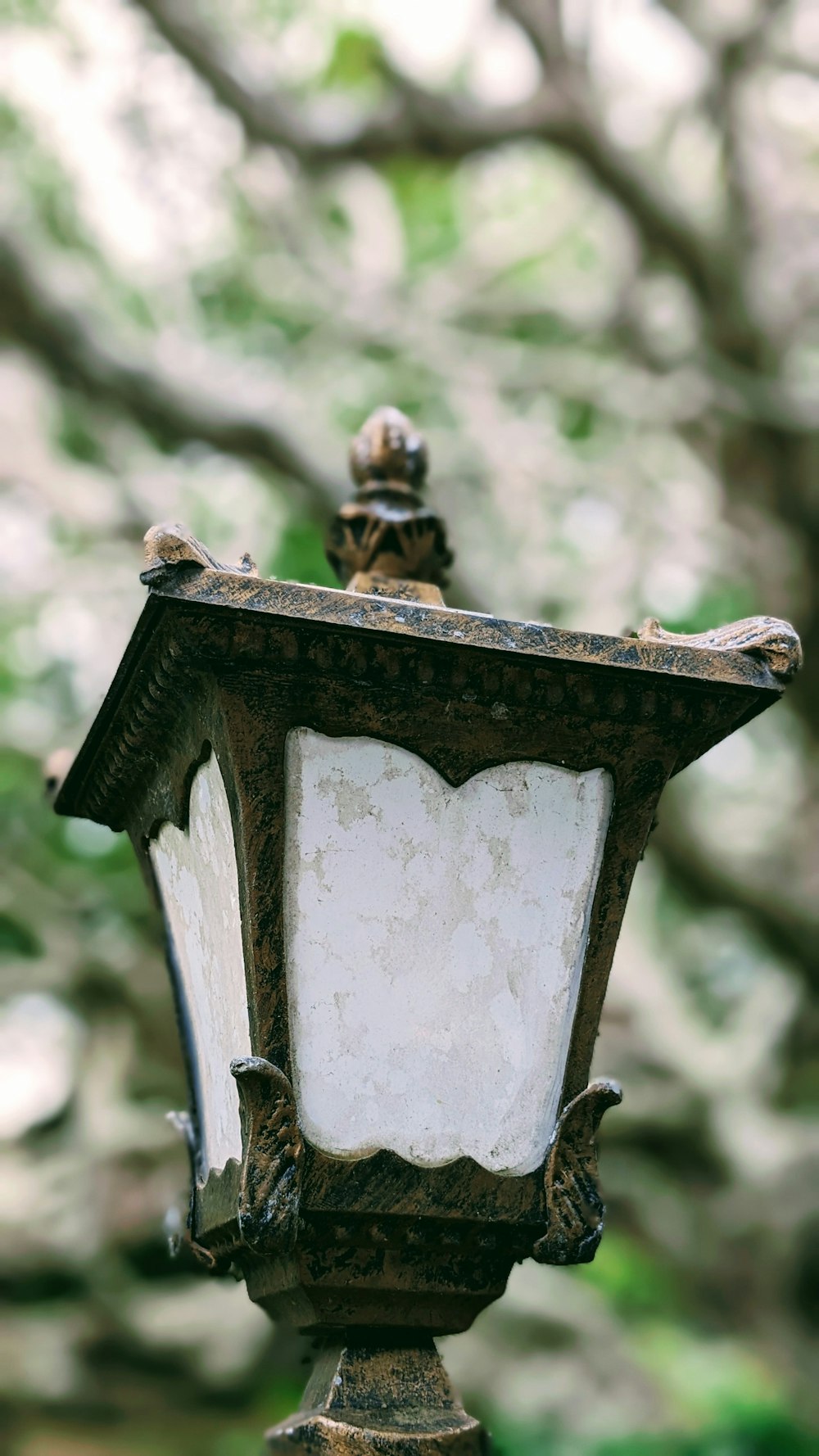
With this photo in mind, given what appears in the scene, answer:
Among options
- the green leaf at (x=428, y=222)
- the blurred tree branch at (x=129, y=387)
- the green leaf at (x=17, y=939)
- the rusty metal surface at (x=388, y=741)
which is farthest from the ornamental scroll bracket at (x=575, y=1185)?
the green leaf at (x=428, y=222)

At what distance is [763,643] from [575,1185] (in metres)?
0.45

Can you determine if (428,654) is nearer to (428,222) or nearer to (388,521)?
(388,521)

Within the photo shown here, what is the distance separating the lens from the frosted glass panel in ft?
3.58

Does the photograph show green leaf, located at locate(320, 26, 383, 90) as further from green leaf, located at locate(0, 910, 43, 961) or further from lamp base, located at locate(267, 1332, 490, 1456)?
lamp base, located at locate(267, 1332, 490, 1456)

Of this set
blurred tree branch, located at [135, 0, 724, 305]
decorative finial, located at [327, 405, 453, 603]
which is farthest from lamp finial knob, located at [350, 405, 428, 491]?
blurred tree branch, located at [135, 0, 724, 305]

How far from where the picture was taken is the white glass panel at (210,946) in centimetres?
113

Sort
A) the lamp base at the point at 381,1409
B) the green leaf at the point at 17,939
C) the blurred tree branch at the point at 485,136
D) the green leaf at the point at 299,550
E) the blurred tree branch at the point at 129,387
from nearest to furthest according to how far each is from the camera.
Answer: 1. the lamp base at the point at 381,1409
2. the blurred tree branch at the point at 129,387
3. the blurred tree branch at the point at 485,136
4. the green leaf at the point at 17,939
5. the green leaf at the point at 299,550

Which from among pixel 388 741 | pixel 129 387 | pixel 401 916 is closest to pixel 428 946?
pixel 401 916

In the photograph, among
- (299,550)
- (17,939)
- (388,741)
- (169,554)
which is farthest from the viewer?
(299,550)

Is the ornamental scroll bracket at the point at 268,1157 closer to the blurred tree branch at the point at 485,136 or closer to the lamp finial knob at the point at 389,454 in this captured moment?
the lamp finial knob at the point at 389,454

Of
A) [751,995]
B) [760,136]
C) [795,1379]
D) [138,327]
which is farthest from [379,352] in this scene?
[795,1379]

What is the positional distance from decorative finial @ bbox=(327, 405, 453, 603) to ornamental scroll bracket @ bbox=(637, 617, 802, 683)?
0.28 meters

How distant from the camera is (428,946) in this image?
1122 millimetres

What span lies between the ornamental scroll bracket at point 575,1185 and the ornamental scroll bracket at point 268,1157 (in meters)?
0.21
